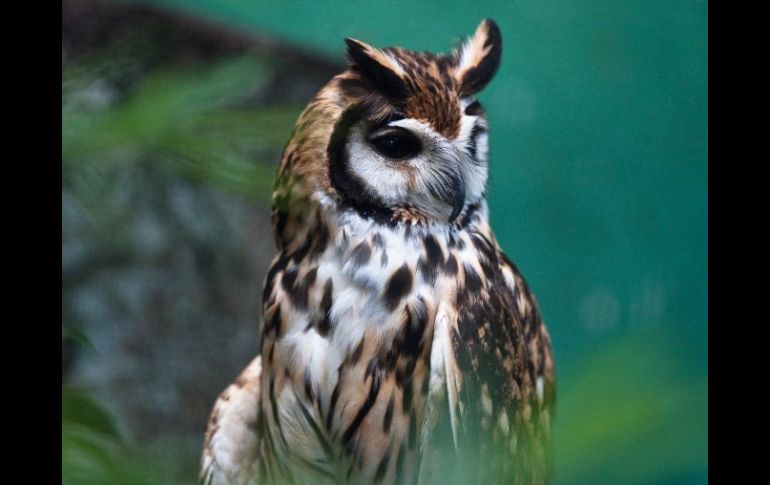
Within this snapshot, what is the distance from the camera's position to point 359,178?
2.93 ft

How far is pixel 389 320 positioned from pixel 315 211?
16 cm

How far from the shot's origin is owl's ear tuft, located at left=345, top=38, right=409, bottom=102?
2.75ft

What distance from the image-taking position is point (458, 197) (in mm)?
901

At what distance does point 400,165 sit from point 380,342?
8.4 inches

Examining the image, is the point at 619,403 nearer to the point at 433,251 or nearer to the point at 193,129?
the point at 193,129

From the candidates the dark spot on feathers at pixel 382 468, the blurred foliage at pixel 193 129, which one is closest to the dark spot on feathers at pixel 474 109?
the dark spot on feathers at pixel 382 468

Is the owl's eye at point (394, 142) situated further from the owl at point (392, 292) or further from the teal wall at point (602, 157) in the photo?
the teal wall at point (602, 157)

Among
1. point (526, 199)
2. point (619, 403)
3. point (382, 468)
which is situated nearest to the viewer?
point (619, 403)

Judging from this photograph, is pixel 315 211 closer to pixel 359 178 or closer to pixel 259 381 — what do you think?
pixel 359 178

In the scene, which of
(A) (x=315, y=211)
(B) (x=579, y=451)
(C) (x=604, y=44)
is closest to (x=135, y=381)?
(A) (x=315, y=211)

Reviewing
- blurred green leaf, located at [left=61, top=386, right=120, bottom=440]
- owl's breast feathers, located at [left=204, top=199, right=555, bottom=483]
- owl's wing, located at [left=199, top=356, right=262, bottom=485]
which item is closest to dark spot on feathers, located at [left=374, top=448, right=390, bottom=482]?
owl's breast feathers, located at [left=204, top=199, right=555, bottom=483]

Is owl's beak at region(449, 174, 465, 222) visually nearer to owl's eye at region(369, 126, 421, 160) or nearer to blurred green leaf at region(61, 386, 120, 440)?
owl's eye at region(369, 126, 421, 160)

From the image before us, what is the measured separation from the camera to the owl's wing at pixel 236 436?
41.5 inches

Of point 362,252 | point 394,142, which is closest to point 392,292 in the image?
point 362,252
